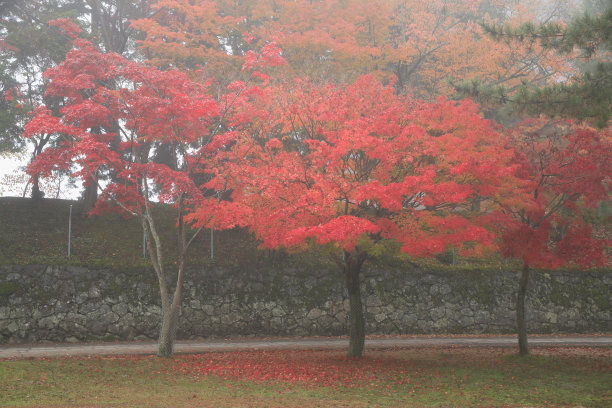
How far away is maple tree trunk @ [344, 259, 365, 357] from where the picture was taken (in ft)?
47.9

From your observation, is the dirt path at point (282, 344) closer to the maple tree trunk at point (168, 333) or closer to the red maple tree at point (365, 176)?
the maple tree trunk at point (168, 333)

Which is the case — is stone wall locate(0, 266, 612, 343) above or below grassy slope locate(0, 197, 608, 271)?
below

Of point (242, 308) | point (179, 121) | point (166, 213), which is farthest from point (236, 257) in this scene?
point (179, 121)

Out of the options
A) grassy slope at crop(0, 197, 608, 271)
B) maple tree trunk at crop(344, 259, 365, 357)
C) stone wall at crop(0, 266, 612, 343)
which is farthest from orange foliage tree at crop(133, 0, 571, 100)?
maple tree trunk at crop(344, 259, 365, 357)

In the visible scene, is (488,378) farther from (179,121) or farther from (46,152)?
(46,152)

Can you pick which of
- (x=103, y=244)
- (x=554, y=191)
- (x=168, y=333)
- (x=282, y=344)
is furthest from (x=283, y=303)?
(x=554, y=191)

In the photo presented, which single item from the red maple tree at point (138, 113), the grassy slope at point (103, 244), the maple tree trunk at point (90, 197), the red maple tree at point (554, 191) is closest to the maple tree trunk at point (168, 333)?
the red maple tree at point (138, 113)

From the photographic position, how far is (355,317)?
48.4 ft

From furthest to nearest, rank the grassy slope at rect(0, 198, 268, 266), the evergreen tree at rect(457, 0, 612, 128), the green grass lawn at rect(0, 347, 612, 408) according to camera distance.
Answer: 1. the grassy slope at rect(0, 198, 268, 266)
2. the evergreen tree at rect(457, 0, 612, 128)
3. the green grass lawn at rect(0, 347, 612, 408)

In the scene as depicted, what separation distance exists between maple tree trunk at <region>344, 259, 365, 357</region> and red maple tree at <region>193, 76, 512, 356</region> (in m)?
0.03

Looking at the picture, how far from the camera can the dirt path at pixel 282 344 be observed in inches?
599

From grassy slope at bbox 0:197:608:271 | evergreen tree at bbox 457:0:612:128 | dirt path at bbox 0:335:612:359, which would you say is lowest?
dirt path at bbox 0:335:612:359

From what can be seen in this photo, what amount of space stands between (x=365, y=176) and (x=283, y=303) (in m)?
7.78

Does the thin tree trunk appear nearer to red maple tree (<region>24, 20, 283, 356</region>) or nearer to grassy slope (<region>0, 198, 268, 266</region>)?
red maple tree (<region>24, 20, 283, 356</region>)
